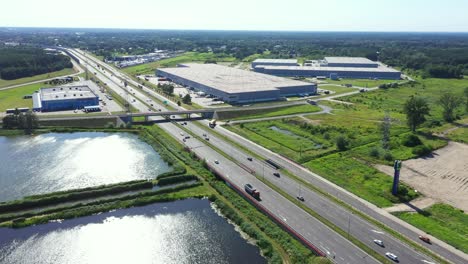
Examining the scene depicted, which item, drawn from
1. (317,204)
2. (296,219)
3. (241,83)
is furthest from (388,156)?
(241,83)

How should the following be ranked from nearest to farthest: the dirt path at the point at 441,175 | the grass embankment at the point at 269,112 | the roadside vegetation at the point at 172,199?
the roadside vegetation at the point at 172,199 < the dirt path at the point at 441,175 < the grass embankment at the point at 269,112

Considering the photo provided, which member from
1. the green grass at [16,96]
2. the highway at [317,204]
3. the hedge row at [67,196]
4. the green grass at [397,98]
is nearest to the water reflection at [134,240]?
the hedge row at [67,196]

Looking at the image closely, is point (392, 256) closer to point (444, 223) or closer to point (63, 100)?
point (444, 223)

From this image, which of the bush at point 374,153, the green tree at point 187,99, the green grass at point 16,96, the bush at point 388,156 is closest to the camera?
the bush at point 388,156

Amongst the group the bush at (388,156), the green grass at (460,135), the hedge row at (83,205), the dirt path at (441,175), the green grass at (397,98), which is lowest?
the hedge row at (83,205)

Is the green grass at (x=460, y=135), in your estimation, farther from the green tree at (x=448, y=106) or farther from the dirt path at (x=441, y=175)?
the green tree at (x=448, y=106)

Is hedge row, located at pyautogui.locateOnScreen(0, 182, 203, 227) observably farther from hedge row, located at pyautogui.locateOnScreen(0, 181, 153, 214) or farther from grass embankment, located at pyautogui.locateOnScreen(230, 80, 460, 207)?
grass embankment, located at pyautogui.locateOnScreen(230, 80, 460, 207)

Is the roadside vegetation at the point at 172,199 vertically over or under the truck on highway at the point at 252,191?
under
